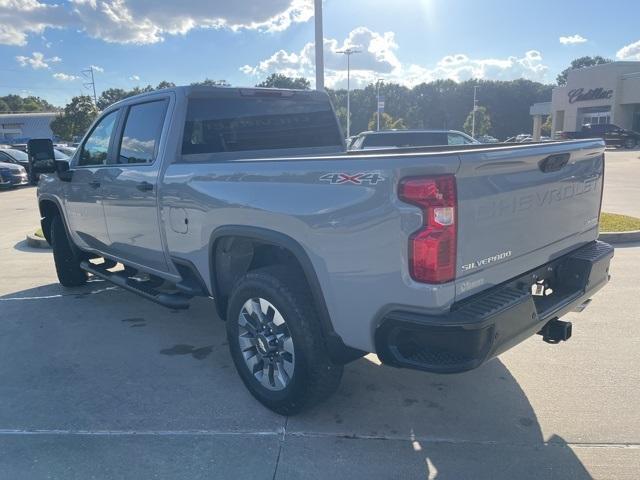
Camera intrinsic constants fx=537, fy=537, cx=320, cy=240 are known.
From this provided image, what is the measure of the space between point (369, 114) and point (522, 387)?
96.3m

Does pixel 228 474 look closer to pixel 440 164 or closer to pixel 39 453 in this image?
pixel 39 453

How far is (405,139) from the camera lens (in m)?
12.3

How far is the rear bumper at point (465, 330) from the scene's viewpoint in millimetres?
2482

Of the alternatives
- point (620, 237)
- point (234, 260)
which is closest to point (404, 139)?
point (620, 237)

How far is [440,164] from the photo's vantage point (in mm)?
2445

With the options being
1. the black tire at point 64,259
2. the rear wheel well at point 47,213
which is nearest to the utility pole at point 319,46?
the rear wheel well at point 47,213

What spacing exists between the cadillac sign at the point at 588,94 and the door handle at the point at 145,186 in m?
52.1

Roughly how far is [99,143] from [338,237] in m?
3.46

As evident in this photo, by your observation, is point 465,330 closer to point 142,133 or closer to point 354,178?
point 354,178

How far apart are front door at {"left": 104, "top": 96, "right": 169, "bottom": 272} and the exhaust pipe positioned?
9.31ft

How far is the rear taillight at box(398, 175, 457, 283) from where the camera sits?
8.05ft

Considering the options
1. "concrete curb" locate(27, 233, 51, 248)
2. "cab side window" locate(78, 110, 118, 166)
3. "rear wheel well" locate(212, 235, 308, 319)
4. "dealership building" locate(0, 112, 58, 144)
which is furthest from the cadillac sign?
"dealership building" locate(0, 112, 58, 144)

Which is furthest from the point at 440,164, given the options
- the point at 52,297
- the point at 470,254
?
the point at 52,297

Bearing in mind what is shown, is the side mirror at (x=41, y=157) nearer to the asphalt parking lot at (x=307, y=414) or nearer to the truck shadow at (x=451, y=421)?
the asphalt parking lot at (x=307, y=414)
